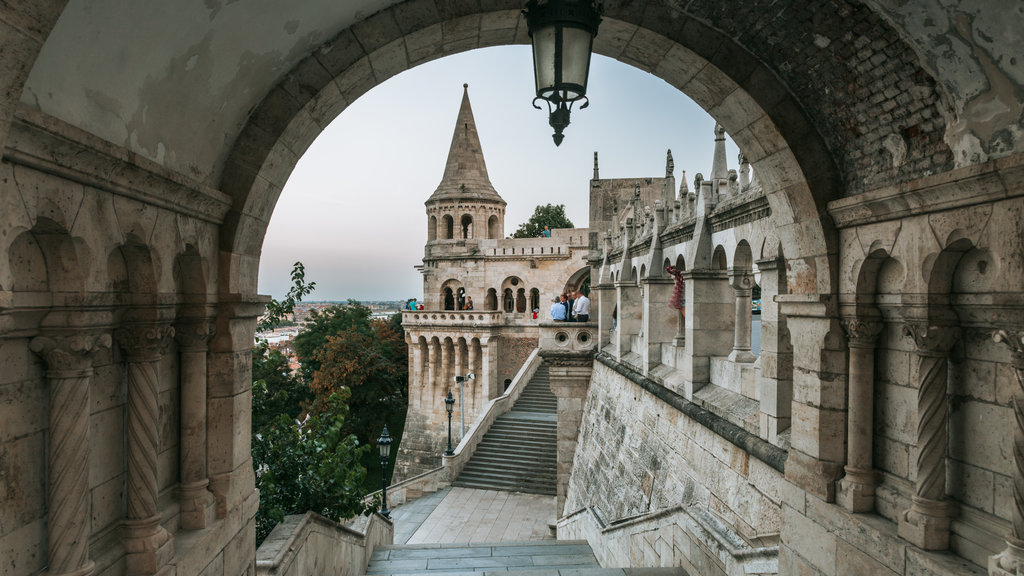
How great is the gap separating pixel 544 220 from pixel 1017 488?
48.1m

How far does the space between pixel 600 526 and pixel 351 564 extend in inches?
139

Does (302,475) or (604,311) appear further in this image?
(604,311)

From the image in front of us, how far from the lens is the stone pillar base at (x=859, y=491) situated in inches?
138

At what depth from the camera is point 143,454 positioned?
9.64ft

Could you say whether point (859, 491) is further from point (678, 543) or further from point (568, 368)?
point (568, 368)

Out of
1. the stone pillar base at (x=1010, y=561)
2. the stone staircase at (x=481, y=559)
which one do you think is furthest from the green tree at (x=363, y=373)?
the stone pillar base at (x=1010, y=561)

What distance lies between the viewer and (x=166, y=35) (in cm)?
263

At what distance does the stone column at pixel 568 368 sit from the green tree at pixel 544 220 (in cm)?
3446

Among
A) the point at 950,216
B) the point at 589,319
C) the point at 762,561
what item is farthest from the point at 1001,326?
the point at 589,319

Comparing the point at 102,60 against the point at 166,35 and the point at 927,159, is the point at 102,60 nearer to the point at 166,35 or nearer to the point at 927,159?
the point at 166,35

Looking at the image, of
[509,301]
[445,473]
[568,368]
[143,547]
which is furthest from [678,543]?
[509,301]

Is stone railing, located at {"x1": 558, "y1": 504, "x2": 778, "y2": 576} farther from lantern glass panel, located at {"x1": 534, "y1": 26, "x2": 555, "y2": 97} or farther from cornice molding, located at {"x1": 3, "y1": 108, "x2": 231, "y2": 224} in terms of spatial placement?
cornice molding, located at {"x1": 3, "y1": 108, "x2": 231, "y2": 224}

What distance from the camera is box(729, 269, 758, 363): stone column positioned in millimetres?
6805

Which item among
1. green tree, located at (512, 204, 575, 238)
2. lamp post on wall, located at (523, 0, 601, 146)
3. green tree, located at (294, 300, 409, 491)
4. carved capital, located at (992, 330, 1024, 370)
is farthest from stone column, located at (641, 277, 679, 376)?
green tree, located at (512, 204, 575, 238)
